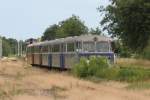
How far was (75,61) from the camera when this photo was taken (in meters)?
38.8

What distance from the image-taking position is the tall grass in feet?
105

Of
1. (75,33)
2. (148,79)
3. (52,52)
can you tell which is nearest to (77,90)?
(148,79)

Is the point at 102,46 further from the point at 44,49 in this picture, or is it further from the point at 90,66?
the point at 44,49

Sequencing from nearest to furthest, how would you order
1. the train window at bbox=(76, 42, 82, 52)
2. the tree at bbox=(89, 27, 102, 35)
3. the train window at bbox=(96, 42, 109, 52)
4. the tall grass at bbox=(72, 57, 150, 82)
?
the tall grass at bbox=(72, 57, 150, 82)
the train window at bbox=(76, 42, 82, 52)
the train window at bbox=(96, 42, 109, 52)
the tree at bbox=(89, 27, 102, 35)

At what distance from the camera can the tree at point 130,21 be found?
5084 centimetres

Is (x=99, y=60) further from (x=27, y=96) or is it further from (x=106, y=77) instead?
(x=27, y=96)

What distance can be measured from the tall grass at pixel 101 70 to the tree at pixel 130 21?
15.6 m

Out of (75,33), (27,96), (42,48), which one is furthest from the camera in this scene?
(75,33)

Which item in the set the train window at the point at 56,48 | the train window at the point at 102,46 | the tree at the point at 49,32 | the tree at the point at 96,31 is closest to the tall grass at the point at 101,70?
the train window at the point at 102,46

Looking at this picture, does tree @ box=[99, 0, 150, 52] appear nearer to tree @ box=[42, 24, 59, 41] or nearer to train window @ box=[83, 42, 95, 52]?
train window @ box=[83, 42, 95, 52]

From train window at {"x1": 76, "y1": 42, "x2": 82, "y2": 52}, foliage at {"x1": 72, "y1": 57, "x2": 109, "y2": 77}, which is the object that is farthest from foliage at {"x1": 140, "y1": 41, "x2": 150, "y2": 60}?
foliage at {"x1": 72, "y1": 57, "x2": 109, "y2": 77}

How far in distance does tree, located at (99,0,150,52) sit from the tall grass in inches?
616

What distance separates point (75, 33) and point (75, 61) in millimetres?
51703

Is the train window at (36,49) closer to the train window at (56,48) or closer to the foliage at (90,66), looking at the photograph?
the train window at (56,48)
